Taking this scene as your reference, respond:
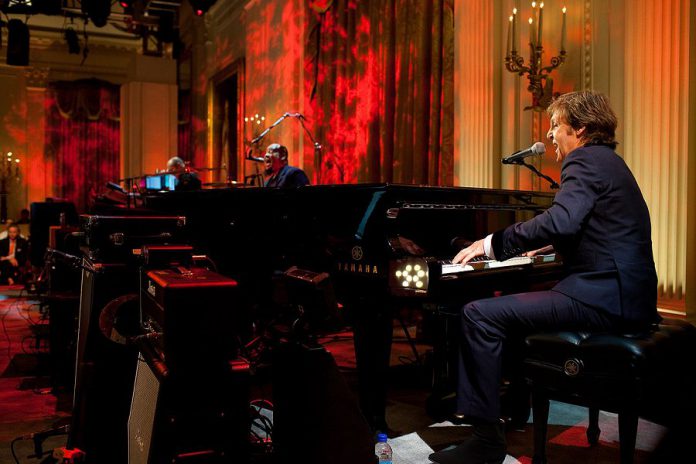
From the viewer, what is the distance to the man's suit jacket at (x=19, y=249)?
32.6ft

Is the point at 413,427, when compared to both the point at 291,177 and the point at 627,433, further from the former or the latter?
the point at 291,177

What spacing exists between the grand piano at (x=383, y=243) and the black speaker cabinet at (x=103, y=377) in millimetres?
873

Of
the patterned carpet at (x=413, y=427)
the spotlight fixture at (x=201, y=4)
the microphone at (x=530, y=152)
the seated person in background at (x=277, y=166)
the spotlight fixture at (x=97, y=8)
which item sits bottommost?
the patterned carpet at (x=413, y=427)

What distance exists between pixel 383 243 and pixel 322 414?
0.77m

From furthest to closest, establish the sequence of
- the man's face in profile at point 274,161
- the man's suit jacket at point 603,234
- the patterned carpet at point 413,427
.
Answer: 1. the man's face in profile at point 274,161
2. the patterned carpet at point 413,427
3. the man's suit jacket at point 603,234

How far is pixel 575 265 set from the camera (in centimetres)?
238

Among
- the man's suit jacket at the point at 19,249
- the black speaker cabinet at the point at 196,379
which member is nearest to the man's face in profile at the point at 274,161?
the black speaker cabinet at the point at 196,379

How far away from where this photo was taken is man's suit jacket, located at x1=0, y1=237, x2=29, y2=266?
32.6 ft

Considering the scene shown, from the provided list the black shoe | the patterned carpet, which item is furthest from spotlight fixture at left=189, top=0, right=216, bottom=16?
the black shoe

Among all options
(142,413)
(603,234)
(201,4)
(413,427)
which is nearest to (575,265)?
(603,234)

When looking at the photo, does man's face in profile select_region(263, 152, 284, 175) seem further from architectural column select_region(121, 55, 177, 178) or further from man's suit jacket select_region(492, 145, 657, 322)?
architectural column select_region(121, 55, 177, 178)

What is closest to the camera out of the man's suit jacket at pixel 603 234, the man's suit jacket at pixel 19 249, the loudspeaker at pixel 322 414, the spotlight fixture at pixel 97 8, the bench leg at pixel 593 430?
the loudspeaker at pixel 322 414

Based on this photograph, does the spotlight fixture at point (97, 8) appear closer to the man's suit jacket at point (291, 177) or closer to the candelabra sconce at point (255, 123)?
the candelabra sconce at point (255, 123)

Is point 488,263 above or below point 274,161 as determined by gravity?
below
